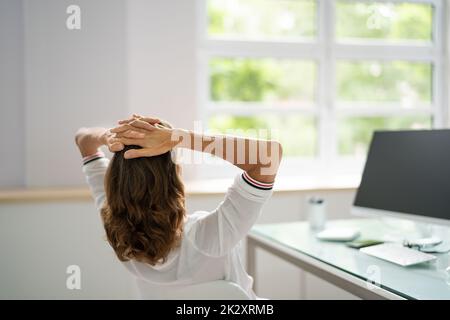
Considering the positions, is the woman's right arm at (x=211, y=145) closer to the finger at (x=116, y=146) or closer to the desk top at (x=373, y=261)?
the finger at (x=116, y=146)

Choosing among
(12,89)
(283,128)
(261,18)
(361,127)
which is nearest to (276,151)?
(12,89)

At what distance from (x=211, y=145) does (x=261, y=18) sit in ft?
6.01

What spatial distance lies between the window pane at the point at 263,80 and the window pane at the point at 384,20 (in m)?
0.35

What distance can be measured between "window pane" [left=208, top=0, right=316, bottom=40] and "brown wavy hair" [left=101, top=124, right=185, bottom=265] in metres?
1.76

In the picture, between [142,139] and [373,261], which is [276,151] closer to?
[142,139]

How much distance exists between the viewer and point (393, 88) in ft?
9.96

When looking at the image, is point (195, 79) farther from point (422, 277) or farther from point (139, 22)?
point (422, 277)

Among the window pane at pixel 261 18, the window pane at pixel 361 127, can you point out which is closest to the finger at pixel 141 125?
the window pane at pixel 261 18

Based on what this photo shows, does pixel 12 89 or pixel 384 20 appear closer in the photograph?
pixel 12 89

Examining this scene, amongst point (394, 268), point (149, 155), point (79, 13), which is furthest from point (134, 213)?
point (79, 13)

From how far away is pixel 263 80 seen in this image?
9.11 ft

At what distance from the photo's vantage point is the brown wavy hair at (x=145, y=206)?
1.05 metres

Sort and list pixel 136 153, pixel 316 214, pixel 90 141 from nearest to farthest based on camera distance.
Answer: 1. pixel 136 153
2. pixel 90 141
3. pixel 316 214

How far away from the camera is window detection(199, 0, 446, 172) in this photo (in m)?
2.69
